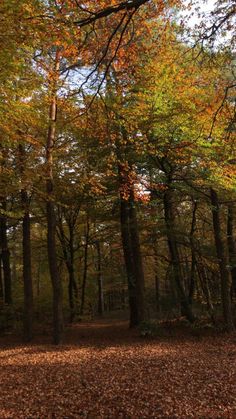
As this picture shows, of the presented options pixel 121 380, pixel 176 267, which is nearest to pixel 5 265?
pixel 176 267

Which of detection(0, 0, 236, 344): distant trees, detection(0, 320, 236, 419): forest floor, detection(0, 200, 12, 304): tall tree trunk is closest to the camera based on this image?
detection(0, 320, 236, 419): forest floor

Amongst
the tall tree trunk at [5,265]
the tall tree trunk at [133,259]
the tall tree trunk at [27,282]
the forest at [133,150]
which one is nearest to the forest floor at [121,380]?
the forest at [133,150]

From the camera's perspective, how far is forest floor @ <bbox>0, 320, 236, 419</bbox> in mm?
6230

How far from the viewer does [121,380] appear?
25.8 ft

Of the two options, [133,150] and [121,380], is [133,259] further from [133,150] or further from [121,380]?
[121,380]

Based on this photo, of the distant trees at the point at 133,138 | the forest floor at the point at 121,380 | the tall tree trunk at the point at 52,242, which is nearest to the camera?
the forest floor at the point at 121,380

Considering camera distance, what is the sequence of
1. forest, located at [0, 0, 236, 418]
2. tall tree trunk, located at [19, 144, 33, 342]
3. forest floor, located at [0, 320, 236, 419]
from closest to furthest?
1. forest floor, located at [0, 320, 236, 419]
2. forest, located at [0, 0, 236, 418]
3. tall tree trunk, located at [19, 144, 33, 342]

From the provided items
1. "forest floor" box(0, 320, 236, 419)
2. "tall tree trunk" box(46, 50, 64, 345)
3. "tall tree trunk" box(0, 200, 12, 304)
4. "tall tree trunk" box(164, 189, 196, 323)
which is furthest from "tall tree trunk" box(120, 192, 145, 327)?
"tall tree trunk" box(0, 200, 12, 304)

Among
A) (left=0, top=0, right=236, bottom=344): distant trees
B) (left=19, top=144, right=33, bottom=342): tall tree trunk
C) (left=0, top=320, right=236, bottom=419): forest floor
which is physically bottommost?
(left=0, top=320, right=236, bottom=419): forest floor

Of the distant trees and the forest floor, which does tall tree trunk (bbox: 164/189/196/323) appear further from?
the forest floor

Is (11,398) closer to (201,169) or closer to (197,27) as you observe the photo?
(197,27)

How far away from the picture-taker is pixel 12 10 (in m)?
5.61

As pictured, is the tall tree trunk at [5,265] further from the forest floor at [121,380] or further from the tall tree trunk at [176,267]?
the tall tree trunk at [176,267]

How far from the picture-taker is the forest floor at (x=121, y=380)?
6230 mm
